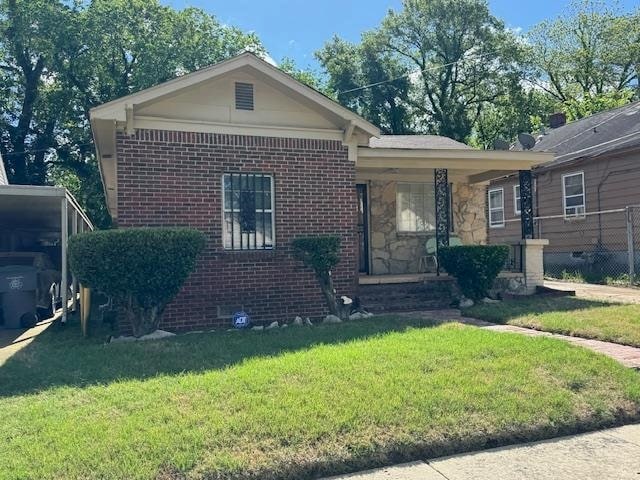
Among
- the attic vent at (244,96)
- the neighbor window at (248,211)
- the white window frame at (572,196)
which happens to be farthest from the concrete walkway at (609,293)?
the attic vent at (244,96)

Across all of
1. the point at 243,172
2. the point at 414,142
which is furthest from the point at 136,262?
the point at 414,142

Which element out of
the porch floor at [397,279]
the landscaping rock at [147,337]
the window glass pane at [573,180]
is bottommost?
the landscaping rock at [147,337]

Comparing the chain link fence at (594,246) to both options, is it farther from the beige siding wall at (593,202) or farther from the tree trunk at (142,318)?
the tree trunk at (142,318)

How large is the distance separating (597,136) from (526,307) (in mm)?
10913

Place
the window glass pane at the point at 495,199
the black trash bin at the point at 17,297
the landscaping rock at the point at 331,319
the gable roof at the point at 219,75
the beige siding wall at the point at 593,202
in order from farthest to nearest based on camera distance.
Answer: the window glass pane at the point at 495,199 < the beige siding wall at the point at 593,202 < the black trash bin at the point at 17,297 < the landscaping rock at the point at 331,319 < the gable roof at the point at 219,75

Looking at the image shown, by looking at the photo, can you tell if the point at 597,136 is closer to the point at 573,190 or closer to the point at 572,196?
the point at 573,190

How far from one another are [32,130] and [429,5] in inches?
858

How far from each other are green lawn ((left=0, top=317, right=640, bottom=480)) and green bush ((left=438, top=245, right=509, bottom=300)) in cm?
364

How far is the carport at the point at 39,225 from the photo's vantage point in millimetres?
9453

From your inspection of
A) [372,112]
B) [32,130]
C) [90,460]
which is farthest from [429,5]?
[90,460]

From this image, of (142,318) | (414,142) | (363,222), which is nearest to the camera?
(142,318)

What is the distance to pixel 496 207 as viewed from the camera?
837 inches

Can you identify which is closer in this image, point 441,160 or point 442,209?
point 441,160

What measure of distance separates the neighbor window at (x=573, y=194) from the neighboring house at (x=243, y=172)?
847 cm
